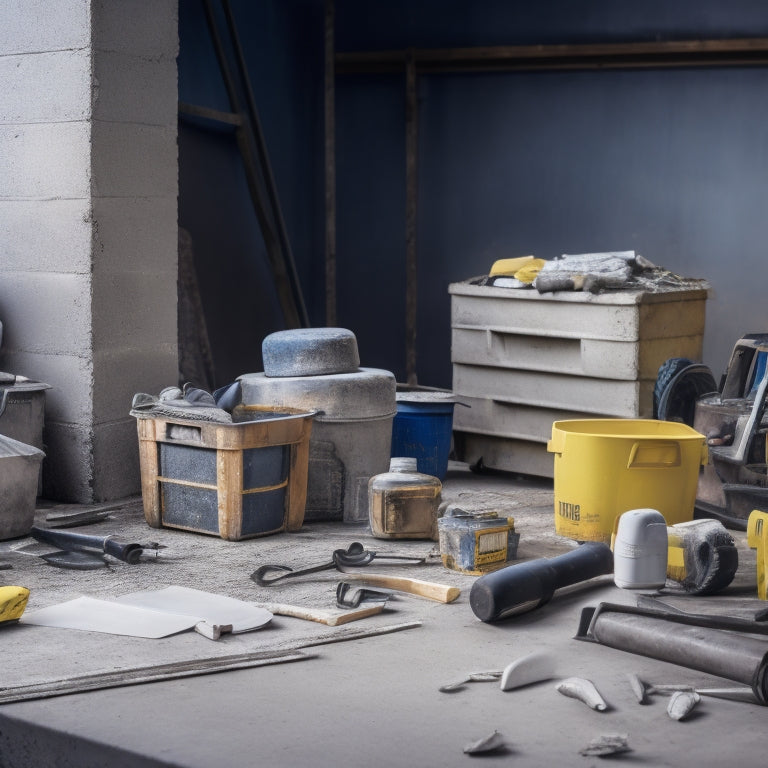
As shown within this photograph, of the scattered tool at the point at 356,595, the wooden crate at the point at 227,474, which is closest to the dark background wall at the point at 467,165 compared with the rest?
the wooden crate at the point at 227,474

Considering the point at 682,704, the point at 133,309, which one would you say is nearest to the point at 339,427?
the point at 133,309

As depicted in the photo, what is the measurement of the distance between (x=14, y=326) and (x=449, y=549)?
268 centimetres

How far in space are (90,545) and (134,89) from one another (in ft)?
7.81

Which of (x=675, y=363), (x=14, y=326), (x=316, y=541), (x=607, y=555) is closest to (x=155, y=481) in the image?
(x=316, y=541)

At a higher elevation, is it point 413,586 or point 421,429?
point 421,429

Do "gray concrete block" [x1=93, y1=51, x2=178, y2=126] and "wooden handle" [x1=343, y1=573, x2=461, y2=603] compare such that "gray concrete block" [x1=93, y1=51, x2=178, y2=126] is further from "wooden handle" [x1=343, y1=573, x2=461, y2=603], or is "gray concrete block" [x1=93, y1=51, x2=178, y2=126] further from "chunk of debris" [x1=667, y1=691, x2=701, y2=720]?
"chunk of debris" [x1=667, y1=691, x2=701, y2=720]

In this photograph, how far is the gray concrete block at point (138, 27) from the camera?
5.71 metres

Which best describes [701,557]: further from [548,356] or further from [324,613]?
[548,356]

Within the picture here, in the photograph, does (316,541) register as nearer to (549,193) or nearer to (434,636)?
(434,636)

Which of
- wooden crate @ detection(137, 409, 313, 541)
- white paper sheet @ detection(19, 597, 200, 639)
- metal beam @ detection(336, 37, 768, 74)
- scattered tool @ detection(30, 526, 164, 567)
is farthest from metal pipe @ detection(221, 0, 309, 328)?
white paper sheet @ detection(19, 597, 200, 639)

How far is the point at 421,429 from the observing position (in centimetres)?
630

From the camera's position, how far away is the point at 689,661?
3.47m

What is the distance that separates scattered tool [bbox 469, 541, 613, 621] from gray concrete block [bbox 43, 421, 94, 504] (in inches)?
101

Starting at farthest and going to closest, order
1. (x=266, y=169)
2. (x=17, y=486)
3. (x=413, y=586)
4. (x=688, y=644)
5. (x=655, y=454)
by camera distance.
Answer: (x=266, y=169), (x=17, y=486), (x=655, y=454), (x=413, y=586), (x=688, y=644)
